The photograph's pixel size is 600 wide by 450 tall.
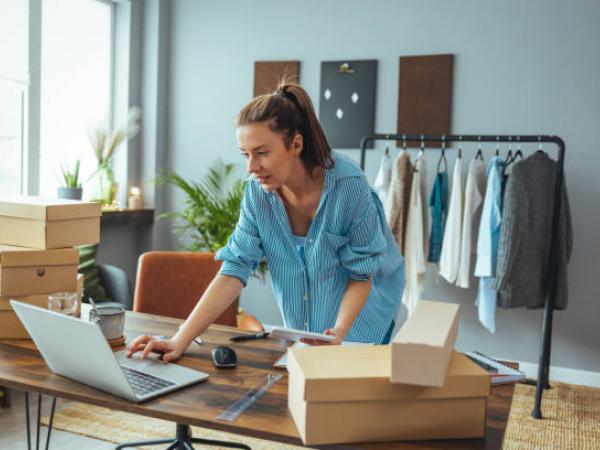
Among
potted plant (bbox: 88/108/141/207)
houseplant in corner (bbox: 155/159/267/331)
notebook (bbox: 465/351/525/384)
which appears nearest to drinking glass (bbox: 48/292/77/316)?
notebook (bbox: 465/351/525/384)

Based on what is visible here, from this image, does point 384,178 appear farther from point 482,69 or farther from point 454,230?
point 482,69

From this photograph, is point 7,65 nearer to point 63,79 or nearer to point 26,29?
point 26,29

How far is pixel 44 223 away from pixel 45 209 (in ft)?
A: 0.14

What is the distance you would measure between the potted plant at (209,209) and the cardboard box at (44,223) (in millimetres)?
2192

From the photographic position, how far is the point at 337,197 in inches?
74.0

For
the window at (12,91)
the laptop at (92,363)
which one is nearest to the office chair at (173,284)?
the laptop at (92,363)

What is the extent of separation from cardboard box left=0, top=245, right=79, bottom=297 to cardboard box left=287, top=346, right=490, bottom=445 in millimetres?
1012

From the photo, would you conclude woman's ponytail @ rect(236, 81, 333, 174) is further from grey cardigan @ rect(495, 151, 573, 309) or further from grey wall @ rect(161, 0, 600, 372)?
grey wall @ rect(161, 0, 600, 372)

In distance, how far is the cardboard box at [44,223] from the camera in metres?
1.86

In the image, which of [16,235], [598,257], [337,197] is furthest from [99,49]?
[598,257]

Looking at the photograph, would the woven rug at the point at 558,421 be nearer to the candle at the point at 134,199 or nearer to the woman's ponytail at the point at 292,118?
the woman's ponytail at the point at 292,118

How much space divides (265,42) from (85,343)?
3584 millimetres

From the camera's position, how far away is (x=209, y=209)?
4.23 metres

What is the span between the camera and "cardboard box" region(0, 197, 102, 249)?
1862 mm
